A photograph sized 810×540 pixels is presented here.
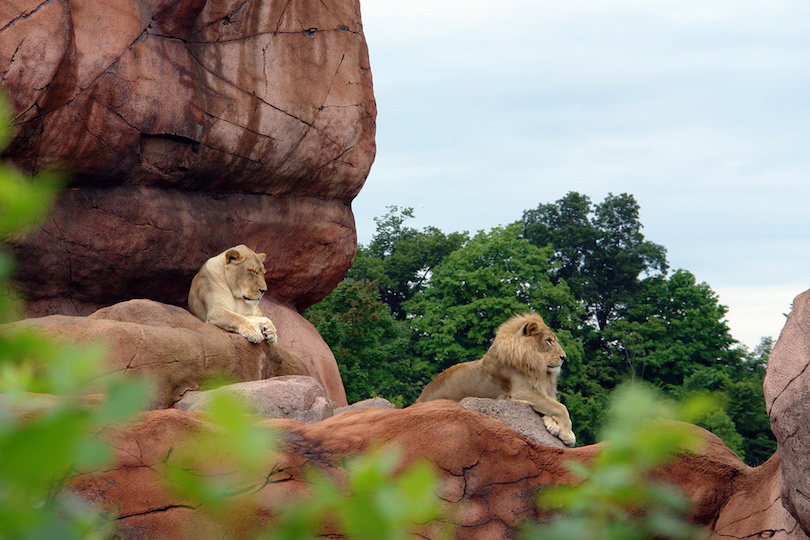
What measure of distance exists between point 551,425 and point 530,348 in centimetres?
90

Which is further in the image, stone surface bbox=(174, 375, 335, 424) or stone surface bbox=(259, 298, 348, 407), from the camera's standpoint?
stone surface bbox=(259, 298, 348, 407)

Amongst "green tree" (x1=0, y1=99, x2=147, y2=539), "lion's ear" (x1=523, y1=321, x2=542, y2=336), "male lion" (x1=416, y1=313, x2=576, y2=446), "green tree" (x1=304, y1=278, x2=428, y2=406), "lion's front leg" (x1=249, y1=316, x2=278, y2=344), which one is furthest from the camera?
"green tree" (x1=304, y1=278, x2=428, y2=406)

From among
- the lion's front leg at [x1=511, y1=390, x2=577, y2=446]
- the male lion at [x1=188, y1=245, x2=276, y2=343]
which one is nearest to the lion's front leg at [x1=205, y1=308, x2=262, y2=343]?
the male lion at [x1=188, y1=245, x2=276, y2=343]

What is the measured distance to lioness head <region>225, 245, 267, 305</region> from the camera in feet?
43.4

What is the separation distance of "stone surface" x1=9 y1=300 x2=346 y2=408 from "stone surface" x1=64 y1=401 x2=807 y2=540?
3.66 meters

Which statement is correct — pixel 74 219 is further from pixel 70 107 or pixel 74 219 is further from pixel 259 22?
pixel 259 22

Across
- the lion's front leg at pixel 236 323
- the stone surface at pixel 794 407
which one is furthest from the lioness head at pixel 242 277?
the stone surface at pixel 794 407

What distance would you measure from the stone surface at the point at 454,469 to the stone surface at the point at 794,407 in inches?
19.3

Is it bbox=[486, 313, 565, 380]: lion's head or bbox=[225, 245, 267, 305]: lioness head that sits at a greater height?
bbox=[486, 313, 565, 380]: lion's head

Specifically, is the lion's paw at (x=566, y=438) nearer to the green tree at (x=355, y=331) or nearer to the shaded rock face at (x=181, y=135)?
the shaded rock face at (x=181, y=135)

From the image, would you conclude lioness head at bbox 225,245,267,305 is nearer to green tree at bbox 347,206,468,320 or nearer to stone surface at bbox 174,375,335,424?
stone surface at bbox 174,375,335,424

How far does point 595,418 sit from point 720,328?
1014cm

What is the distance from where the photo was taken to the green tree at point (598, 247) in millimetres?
39875

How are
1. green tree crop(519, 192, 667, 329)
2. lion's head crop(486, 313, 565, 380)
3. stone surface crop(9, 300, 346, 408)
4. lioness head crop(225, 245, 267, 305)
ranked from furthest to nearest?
1. green tree crop(519, 192, 667, 329)
2. lioness head crop(225, 245, 267, 305)
3. lion's head crop(486, 313, 565, 380)
4. stone surface crop(9, 300, 346, 408)
